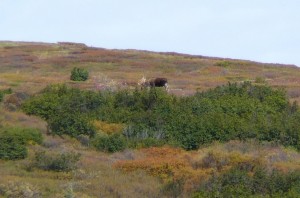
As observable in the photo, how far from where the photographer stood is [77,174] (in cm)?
2172

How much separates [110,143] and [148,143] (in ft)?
4.24

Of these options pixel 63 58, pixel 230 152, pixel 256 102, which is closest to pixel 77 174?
pixel 230 152

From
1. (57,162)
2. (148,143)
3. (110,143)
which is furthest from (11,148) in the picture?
(148,143)

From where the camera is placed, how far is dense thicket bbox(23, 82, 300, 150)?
2866 centimetres

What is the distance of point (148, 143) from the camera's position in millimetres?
27375

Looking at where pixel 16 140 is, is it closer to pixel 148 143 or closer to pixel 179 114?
pixel 148 143

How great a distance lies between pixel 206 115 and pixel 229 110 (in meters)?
1.75

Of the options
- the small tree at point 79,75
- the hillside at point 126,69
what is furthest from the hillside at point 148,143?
the small tree at point 79,75

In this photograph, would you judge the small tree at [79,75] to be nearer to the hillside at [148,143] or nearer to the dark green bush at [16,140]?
the hillside at [148,143]

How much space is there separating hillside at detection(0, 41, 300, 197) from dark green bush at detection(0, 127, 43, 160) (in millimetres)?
32

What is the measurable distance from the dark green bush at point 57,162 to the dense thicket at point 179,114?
17.6 feet

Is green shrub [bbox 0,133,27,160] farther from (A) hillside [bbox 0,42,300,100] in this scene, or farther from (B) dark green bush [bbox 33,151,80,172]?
(A) hillside [bbox 0,42,300,100]

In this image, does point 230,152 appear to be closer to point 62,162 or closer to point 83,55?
point 62,162

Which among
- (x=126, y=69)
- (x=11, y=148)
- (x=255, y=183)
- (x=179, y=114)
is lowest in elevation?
(x=126, y=69)
